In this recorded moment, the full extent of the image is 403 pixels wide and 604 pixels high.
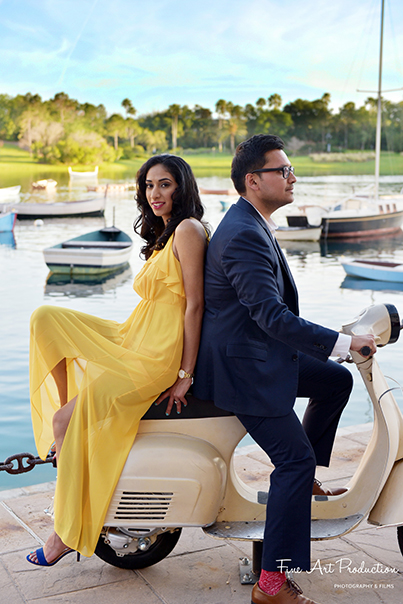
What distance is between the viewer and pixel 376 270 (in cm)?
1580

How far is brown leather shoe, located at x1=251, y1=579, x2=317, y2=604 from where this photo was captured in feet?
7.07

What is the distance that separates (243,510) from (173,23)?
107 metres

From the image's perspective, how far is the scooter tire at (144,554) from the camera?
2.43 metres

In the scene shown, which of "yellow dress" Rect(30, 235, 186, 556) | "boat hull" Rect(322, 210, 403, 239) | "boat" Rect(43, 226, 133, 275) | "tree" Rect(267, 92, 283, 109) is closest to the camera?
"yellow dress" Rect(30, 235, 186, 556)

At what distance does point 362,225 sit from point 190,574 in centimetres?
2909

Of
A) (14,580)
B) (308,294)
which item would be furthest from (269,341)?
(308,294)

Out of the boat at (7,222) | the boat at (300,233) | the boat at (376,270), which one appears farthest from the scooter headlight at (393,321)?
the boat at (7,222)

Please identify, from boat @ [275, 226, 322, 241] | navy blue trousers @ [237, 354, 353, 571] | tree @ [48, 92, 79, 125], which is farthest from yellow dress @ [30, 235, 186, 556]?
tree @ [48, 92, 79, 125]

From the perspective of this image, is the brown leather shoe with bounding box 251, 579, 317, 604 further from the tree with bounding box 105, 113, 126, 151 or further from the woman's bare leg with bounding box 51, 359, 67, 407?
the tree with bounding box 105, 113, 126, 151

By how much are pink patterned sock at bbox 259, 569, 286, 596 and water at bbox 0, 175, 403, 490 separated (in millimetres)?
1022

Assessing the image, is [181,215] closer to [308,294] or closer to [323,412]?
[323,412]

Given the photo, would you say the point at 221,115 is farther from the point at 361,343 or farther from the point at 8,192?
the point at 361,343

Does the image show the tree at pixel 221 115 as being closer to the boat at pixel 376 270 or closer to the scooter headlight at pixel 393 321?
the boat at pixel 376 270

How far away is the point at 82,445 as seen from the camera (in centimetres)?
219
